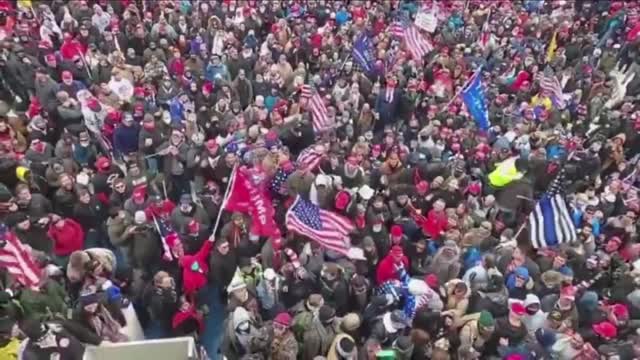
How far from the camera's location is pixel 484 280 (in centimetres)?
880

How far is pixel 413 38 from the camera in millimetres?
15156

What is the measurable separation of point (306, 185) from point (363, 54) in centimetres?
486

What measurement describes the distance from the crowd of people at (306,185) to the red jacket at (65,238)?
4 centimetres

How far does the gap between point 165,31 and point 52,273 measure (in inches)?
295

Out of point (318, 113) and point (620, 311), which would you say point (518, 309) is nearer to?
point (620, 311)

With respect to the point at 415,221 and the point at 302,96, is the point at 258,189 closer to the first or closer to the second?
the point at 415,221

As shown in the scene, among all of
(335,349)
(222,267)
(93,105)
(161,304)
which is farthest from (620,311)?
(93,105)

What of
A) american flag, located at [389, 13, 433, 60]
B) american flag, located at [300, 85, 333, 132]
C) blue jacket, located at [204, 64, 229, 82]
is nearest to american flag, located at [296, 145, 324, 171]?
american flag, located at [300, 85, 333, 132]

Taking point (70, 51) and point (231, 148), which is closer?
point (231, 148)

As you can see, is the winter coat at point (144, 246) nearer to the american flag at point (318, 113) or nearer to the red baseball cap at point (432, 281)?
the red baseball cap at point (432, 281)

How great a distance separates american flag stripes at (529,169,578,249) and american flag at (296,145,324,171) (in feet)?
10.8

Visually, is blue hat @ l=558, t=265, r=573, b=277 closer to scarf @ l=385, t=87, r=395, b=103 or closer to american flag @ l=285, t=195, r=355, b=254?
american flag @ l=285, t=195, r=355, b=254

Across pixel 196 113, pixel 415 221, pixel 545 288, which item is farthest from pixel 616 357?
pixel 196 113

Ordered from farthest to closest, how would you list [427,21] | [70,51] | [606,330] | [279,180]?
[427,21] → [70,51] → [279,180] → [606,330]
